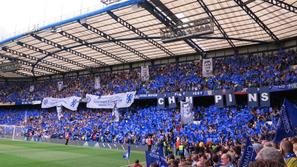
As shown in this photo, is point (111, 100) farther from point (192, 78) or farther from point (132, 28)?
point (132, 28)

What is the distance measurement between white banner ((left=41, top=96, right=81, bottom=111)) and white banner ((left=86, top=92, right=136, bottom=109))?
2.62m

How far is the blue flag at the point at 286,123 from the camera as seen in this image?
9.73m

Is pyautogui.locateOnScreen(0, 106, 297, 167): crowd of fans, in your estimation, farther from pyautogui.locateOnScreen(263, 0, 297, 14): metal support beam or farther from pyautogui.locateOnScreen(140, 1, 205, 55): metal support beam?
pyautogui.locateOnScreen(140, 1, 205, 55): metal support beam

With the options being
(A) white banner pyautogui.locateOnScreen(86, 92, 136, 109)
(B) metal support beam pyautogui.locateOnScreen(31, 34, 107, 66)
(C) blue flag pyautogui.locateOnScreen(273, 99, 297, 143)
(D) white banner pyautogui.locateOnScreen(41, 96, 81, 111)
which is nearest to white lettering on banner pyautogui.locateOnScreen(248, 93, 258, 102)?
(A) white banner pyautogui.locateOnScreen(86, 92, 136, 109)

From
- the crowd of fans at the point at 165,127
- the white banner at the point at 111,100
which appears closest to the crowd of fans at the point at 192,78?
the white banner at the point at 111,100

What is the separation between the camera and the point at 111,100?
40.0 metres

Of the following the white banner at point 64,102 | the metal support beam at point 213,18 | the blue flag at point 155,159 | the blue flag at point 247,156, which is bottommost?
the blue flag at point 155,159

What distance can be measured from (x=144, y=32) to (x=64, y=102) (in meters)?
21.4

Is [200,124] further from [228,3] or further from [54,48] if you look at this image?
[54,48]

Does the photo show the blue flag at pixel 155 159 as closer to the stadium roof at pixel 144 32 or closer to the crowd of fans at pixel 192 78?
the stadium roof at pixel 144 32

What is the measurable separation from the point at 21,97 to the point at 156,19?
1565 inches

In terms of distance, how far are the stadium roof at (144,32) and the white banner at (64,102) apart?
610cm

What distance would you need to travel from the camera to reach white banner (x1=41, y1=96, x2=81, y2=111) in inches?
1756

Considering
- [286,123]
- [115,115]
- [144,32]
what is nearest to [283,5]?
[144,32]
